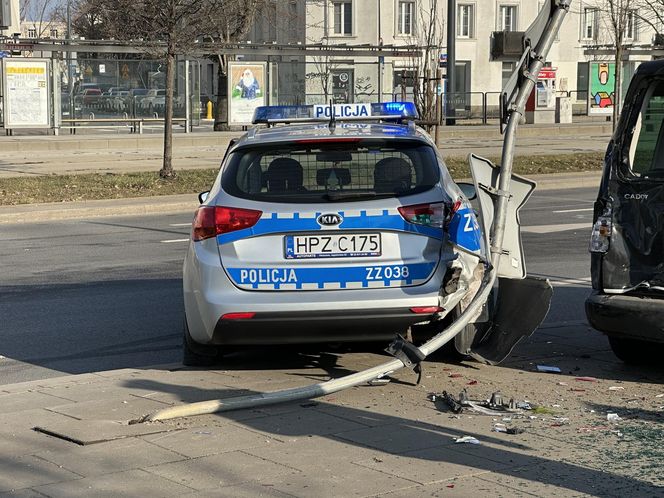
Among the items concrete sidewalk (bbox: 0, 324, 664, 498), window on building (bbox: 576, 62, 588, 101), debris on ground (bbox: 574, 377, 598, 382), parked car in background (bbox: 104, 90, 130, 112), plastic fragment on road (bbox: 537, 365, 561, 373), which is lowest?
debris on ground (bbox: 574, 377, 598, 382)

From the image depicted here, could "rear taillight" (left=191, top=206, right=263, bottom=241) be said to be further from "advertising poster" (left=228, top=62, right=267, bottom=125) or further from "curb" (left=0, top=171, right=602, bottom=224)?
"advertising poster" (left=228, top=62, right=267, bottom=125)

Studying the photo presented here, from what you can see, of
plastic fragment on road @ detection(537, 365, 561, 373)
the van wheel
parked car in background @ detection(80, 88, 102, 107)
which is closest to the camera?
plastic fragment on road @ detection(537, 365, 561, 373)

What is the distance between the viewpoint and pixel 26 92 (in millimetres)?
34281

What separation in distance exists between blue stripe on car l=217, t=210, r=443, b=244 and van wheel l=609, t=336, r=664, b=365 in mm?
1572

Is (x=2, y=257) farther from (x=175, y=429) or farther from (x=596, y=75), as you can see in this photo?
(x=596, y=75)

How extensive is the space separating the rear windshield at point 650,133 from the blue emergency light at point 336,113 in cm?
171

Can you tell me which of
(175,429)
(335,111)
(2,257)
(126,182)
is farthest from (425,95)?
(175,429)

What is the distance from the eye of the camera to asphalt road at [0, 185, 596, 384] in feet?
27.2

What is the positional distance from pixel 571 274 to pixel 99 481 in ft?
24.8

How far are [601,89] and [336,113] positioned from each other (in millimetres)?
49263

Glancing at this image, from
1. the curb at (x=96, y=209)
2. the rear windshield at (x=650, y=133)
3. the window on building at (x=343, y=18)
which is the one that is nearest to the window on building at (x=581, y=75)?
the window on building at (x=343, y=18)

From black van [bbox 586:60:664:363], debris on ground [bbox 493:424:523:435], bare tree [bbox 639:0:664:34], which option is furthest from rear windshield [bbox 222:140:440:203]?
bare tree [bbox 639:0:664:34]

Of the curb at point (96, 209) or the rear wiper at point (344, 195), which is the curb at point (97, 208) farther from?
the rear wiper at point (344, 195)

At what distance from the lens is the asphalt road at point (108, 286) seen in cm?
830
